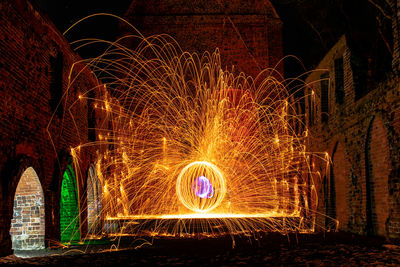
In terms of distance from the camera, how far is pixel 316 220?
55.0 ft

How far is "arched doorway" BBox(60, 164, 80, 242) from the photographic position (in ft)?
38.6

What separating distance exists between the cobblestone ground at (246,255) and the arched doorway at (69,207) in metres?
1.84

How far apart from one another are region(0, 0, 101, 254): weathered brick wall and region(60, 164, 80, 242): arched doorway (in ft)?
1.55

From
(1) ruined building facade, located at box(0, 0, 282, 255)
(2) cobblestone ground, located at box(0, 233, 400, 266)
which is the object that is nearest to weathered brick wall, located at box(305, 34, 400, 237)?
(2) cobblestone ground, located at box(0, 233, 400, 266)

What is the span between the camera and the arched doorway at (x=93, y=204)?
14148 millimetres

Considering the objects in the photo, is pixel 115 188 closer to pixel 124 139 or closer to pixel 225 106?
pixel 124 139

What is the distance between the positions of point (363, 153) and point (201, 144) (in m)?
6.41

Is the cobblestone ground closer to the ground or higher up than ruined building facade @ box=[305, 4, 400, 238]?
closer to the ground

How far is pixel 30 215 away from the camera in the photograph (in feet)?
31.0

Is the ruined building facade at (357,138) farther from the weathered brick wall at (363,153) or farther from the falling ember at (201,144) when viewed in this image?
the falling ember at (201,144)

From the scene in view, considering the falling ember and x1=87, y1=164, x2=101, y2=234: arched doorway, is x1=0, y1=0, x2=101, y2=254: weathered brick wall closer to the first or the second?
x1=87, y1=164, x2=101, y2=234: arched doorway

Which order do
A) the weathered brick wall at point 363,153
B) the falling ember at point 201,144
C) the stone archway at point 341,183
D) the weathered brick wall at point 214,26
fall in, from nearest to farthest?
the weathered brick wall at point 363,153 → the stone archway at point 341,183 → the falling ember at point 201,144 → the weathered brick wall at point 214,26

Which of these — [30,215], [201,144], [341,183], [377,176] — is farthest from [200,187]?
[30,215]

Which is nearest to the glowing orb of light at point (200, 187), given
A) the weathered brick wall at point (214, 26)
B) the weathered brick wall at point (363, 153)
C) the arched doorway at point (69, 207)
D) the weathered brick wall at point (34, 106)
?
the arched doorway at point (69, 207)
